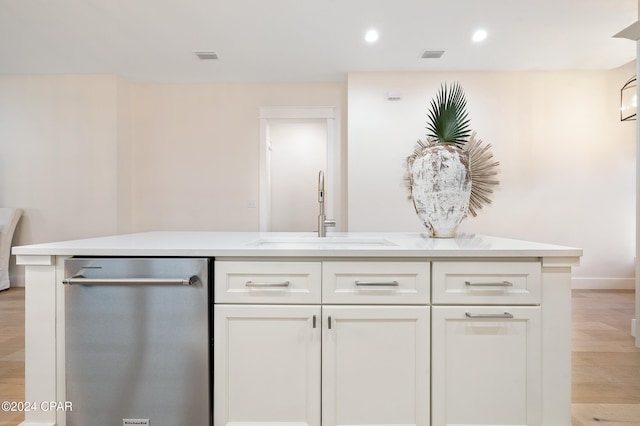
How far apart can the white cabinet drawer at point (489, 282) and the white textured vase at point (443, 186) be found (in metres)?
0.39

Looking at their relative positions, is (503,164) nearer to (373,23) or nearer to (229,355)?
(373,23)

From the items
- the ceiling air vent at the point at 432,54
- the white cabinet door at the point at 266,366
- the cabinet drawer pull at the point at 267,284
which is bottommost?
the white cabinet door at the point at 266,366

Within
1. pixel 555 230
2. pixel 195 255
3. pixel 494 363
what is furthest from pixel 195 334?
pixel 555 230

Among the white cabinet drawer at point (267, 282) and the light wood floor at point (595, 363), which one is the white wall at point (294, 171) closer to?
the light wood floor at point (595, 363)

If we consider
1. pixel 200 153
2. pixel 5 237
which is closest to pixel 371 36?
pixel 200 153

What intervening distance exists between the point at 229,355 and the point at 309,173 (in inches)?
205

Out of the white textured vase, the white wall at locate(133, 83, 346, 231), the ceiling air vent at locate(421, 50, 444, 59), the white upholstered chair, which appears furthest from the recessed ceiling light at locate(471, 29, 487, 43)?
the white upholstered chair

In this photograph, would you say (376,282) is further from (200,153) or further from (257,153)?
(200,153)

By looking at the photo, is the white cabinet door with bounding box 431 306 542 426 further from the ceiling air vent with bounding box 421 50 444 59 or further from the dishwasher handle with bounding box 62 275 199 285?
the ceiling air vent with bounding box 421 50 444 59

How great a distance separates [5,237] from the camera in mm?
4195

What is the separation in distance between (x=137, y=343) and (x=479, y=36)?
387 centimetres

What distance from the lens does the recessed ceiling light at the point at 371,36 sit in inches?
133

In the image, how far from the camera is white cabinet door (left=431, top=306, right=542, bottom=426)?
1209 mm

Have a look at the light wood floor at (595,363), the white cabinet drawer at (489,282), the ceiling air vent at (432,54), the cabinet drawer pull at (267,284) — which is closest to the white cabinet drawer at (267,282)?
the cabinet drawer pull at (267,284)
